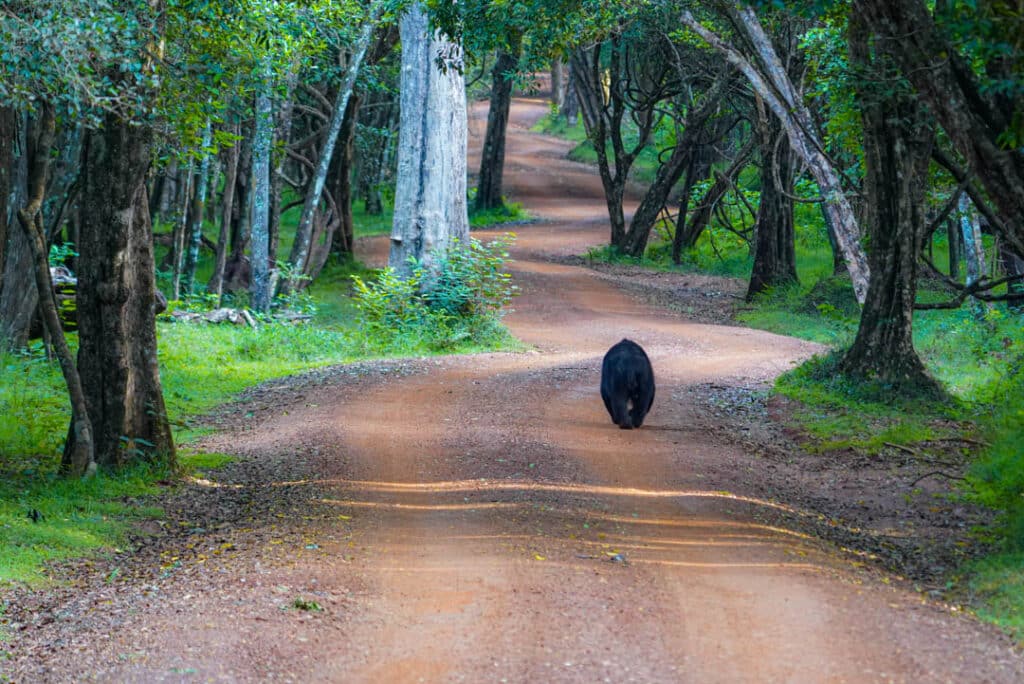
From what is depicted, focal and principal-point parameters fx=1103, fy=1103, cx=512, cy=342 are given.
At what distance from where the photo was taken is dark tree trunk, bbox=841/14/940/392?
12383 mm

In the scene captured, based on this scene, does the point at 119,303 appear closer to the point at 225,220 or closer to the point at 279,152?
the point at 279,152

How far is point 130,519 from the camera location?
28.8 feet

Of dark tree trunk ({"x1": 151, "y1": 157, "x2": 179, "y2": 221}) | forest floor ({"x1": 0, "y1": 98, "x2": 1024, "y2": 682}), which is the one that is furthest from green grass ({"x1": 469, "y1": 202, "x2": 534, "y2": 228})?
forest floor ({"x1": 0, "y1": 98, "x2": 1024, "y2": 682})

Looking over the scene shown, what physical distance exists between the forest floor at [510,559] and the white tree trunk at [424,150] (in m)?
6.48

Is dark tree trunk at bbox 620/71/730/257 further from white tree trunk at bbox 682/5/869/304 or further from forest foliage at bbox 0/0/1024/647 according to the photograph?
white tree trunk at bbox 682/5/869/304

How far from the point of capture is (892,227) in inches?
505

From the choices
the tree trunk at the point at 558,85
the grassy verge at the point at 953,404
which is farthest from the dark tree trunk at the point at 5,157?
the tree trunk at the point at 558,85

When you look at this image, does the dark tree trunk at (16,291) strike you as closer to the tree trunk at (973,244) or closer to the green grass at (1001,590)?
the green grass at (1001,590)

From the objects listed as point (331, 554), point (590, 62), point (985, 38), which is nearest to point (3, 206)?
point (331, 554)

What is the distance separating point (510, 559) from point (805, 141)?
10156mm

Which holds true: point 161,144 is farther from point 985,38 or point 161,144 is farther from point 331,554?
point 985,38

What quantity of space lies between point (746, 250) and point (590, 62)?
692 centimetres

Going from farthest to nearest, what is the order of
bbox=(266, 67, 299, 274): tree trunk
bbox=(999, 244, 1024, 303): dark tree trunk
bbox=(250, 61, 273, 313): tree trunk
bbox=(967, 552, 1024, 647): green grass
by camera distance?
bbox=(266, 67, 299, 274): tree trunk < bbox=(250, 61, 273, 313): tree trunk < bbox=(999, 244, 1024, 303): dark tree trunk < bbox=(967, 552, 1024, 647): green grass

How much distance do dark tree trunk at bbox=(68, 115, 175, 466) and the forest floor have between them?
72 cm
